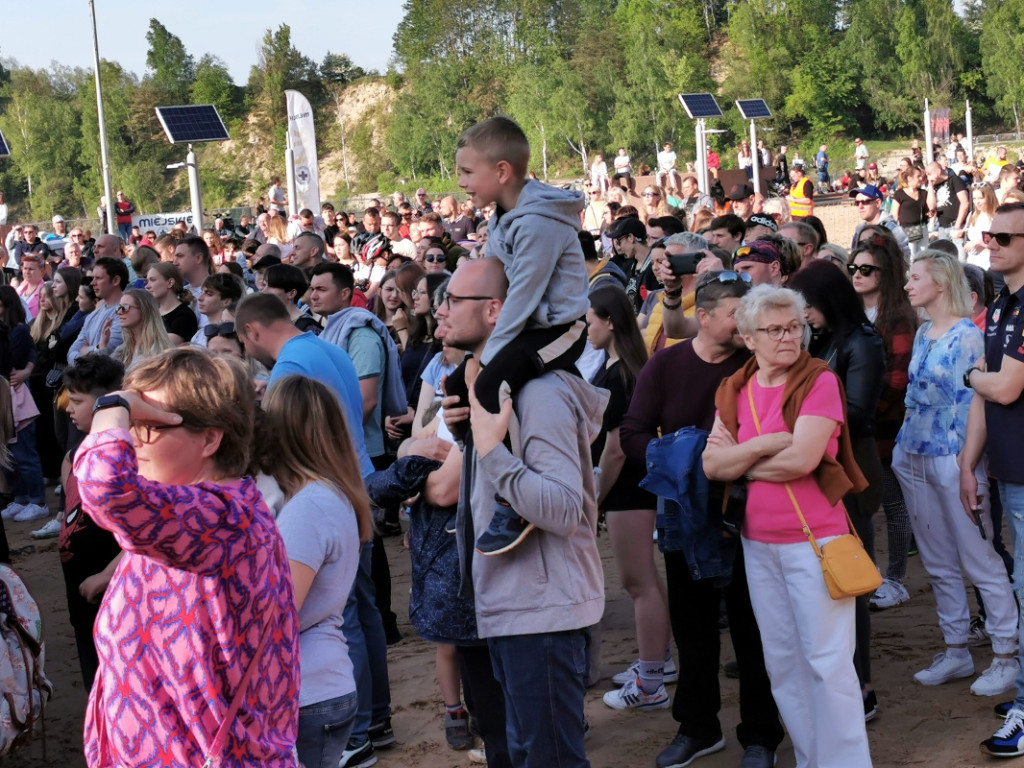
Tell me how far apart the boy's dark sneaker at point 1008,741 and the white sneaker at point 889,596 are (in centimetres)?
188

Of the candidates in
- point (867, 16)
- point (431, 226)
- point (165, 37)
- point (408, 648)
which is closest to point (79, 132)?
point (165, 37)

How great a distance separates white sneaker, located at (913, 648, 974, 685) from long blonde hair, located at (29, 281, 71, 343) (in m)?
7.94

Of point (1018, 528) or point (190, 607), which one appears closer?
point (190, 607)

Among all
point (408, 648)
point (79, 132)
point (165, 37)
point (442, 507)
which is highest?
point (165, 37)

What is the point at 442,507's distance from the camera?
4047 mm

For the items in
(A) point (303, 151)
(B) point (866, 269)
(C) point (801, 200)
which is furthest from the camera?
(A) point (303, 151)

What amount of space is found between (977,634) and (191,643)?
4.68 m

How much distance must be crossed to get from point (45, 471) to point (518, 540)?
9.51m

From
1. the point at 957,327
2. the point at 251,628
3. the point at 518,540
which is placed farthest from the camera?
the point at 957,327

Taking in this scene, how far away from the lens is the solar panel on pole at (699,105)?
25719 mm

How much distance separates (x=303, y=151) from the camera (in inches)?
927

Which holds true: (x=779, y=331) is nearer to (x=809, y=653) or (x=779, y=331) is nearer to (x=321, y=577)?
(x=809, y=653)

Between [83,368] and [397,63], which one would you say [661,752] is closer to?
[83,368]

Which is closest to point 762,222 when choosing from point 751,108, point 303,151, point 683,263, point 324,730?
point 683,263
